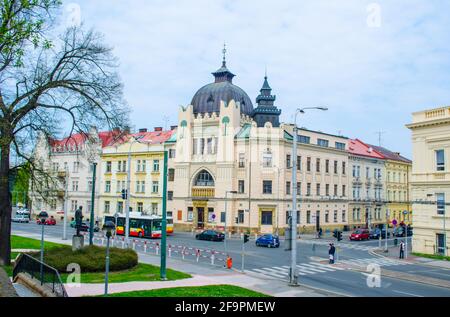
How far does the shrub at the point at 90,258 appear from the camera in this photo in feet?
79.9

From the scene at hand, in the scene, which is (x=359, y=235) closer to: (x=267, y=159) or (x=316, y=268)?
(x=267, y=159)

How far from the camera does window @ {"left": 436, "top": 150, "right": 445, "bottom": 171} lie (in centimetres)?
4006

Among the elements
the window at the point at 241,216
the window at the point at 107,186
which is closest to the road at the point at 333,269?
the window at the point at 241,216

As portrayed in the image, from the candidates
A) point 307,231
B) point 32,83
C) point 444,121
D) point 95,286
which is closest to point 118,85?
point 32,83

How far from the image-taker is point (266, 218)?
58.3 meters

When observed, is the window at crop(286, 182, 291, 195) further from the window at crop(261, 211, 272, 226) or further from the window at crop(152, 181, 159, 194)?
the window at crop(152, 181, 159, 194)

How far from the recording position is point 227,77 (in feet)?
223

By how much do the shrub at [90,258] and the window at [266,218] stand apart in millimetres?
32594

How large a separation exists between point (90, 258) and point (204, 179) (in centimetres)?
3770

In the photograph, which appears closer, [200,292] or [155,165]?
[200,292]

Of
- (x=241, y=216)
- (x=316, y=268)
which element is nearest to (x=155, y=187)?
(x=241, y=216)

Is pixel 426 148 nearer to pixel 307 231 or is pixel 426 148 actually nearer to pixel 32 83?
pixel 307 231

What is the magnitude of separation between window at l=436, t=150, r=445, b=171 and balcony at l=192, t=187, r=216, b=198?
29972mm

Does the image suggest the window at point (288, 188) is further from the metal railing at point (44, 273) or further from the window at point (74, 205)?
the metal railing at point (44, 273)
